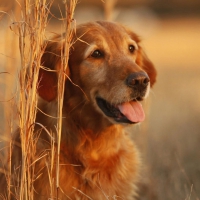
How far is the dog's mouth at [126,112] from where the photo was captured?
3863 millimetres

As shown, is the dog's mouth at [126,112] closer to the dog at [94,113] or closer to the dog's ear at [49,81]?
the dog at [94,113]

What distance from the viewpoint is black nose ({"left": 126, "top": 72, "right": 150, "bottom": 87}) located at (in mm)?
3732

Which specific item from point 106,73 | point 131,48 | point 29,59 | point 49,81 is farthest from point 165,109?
point 29,59

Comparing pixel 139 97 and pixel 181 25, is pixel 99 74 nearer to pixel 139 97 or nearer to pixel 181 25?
pixel 139 97

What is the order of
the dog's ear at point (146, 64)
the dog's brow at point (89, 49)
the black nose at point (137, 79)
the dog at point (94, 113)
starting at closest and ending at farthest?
the black nose at point (137, 79), the dog at point (94, 113), the dog's brow at point (89, 49), the dog's ear at point (146, 64)

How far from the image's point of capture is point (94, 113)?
408 centimetres

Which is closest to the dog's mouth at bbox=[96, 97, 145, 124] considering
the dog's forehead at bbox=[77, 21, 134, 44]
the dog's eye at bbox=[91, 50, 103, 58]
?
the dog's eye at bbox=[91, 50, 103, 58]

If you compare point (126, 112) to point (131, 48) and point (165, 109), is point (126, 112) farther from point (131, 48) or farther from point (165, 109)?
point (165, 109)

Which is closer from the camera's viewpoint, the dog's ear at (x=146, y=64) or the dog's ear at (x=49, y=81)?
the dog's ear at (x=49, y=81)

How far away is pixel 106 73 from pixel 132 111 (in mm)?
324

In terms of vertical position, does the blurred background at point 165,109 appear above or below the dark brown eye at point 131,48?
below

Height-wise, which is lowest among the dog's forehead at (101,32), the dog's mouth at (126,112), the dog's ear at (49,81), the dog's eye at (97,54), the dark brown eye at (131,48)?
the dog's mouth at (126,112)

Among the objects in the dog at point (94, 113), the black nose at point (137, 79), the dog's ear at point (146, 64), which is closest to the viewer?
the black nose at point (137, 79)

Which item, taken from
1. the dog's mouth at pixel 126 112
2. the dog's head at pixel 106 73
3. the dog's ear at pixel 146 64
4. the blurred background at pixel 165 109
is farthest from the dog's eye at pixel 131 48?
the dog's mouth at pixel 126 112
